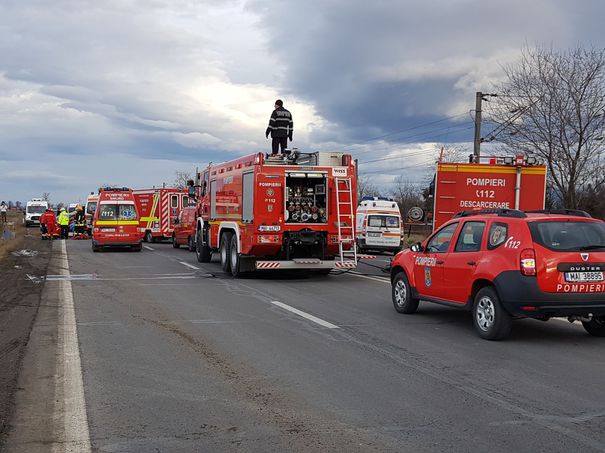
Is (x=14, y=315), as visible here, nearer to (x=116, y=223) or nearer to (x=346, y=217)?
(x=346, y=217)

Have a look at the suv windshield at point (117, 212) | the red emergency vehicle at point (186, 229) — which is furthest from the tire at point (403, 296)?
the suv windshield at point (117, 212)

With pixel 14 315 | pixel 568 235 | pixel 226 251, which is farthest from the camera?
pixel 226 251

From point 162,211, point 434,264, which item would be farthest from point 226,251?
point 162,211

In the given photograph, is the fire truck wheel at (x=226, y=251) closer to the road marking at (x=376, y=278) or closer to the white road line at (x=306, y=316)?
the road marking at (x=376, y=278)

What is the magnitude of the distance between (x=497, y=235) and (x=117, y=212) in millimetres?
20885

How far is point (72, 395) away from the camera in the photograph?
18.7 ft

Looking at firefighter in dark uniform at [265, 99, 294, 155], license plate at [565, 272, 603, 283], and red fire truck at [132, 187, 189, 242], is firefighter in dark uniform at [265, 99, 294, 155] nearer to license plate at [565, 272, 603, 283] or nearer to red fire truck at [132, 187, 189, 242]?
license plate at [565, 272, 603, 283]

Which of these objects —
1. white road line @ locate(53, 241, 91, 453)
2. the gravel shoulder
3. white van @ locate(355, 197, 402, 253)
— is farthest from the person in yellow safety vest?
white road line @ locate(53, 241, 91, 453)

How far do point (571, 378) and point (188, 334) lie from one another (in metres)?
4.74

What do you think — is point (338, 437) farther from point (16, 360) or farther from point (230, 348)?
point (16, 360)

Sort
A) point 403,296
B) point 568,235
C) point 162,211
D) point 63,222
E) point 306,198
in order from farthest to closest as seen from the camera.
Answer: point 63,222 < point 162,211 < point 306,198 < point 403,296 < point 568,235

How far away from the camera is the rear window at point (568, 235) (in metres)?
7.83

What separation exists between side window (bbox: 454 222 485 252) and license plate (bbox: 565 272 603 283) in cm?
121

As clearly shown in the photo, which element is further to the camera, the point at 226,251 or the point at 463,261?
the point at 226,251
